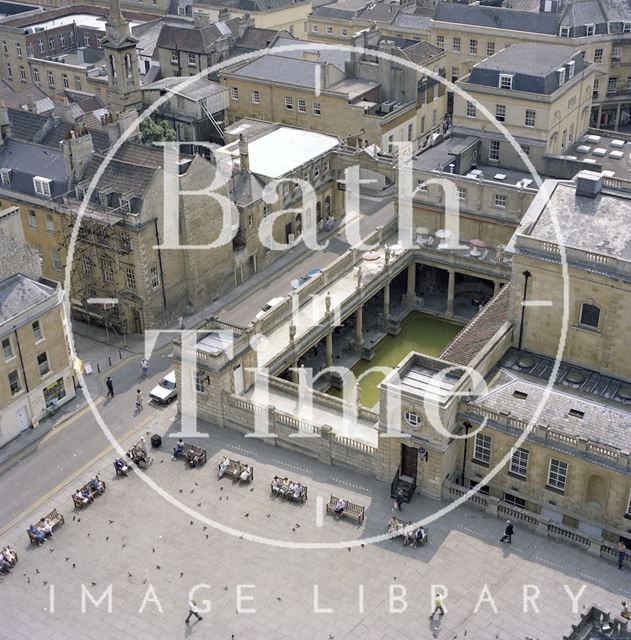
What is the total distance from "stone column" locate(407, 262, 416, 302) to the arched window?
24618 mm

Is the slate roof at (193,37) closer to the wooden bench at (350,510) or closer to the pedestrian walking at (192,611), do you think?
the wooden bench at (350,510)

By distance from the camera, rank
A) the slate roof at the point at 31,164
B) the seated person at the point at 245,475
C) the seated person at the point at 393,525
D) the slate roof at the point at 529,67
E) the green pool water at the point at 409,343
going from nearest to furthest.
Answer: the seated person at the point at 393,525, the seated person at the point at 245,475, the green pool water at the point at 409,343, the slate roof at the point at 31,164, the slate roof at the point at 529,67

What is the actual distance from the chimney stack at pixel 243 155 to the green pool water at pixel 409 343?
63.7 ft

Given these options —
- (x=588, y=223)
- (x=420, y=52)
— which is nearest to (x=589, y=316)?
(x=588, y=223)

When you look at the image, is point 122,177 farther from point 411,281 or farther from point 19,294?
point 411,281

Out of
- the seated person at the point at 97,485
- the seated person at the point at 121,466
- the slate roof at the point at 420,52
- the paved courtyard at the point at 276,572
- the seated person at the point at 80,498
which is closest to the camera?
the paved courtyard at the point at 276,572

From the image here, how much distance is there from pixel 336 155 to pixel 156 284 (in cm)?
2470

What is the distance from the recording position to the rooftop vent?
2164 inches

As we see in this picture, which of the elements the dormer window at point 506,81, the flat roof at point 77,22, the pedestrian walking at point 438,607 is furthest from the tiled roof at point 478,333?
the flat roof at point 77,22

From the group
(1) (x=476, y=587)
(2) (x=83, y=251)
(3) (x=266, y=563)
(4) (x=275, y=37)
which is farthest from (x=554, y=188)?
(4) (x=275, y=37)

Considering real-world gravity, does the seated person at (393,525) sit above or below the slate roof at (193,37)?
below

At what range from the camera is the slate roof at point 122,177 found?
68.4m

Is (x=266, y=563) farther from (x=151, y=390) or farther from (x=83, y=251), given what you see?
(x=83, y=251)

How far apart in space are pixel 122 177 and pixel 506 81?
119 ft
